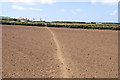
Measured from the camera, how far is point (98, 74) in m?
12.1

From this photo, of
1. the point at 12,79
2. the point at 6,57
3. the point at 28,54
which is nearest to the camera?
the point at 12,79

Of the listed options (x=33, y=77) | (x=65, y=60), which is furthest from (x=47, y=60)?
(x=33, y=77)

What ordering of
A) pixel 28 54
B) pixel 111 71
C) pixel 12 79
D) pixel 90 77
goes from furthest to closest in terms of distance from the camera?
pixel 28 54 → pixel 111 71 → pixel 90 77 → pixel 12 79

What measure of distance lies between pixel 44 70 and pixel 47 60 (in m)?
2.22

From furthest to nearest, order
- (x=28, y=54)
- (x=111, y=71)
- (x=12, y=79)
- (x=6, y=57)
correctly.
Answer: (x=28, y=54) → (x=6, y=57) → (x=111, y=71) → (x=12, y=79)

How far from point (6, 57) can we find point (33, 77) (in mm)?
4241

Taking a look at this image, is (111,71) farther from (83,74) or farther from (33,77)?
(33,77)

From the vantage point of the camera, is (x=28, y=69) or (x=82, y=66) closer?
(x=28, y=69)

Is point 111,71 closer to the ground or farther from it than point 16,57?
closer to the ground

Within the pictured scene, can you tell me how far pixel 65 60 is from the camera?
14.5m

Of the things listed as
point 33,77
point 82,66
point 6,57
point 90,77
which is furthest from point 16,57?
point 90,77

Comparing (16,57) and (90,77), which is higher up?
(16,57)

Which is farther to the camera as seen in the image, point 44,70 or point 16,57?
point 16,57

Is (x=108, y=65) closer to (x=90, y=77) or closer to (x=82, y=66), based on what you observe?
(x=82, y=66)
